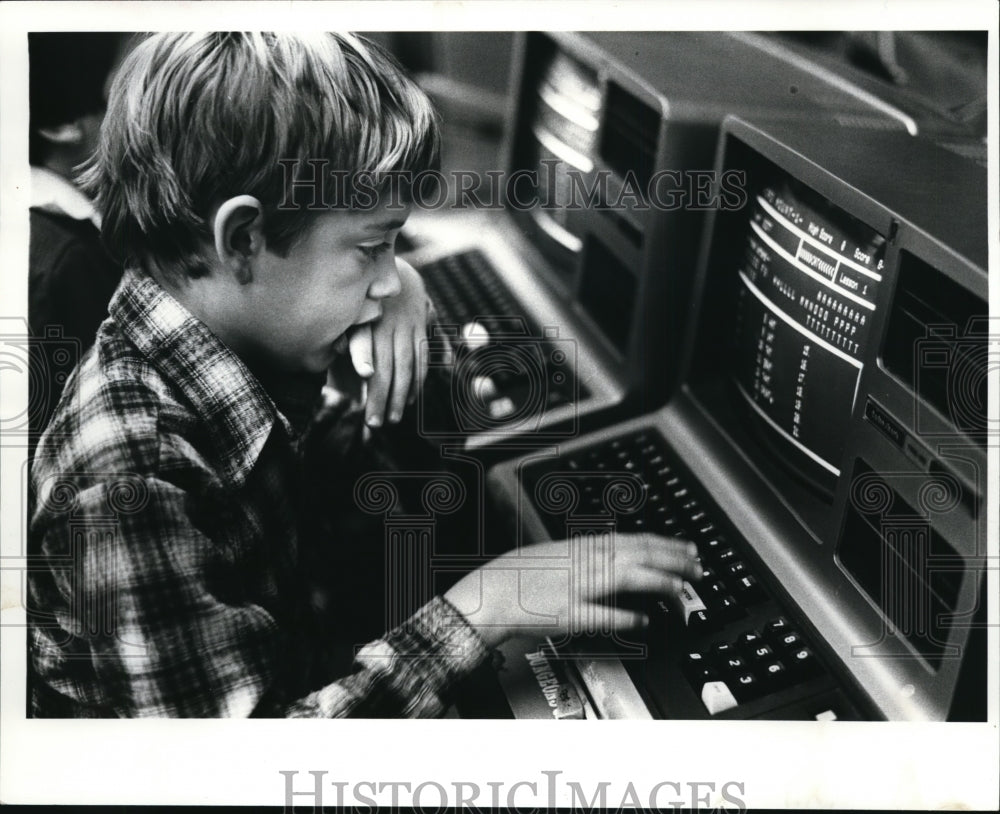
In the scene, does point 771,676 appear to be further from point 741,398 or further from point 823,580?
point 741,398

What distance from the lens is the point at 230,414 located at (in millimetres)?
861

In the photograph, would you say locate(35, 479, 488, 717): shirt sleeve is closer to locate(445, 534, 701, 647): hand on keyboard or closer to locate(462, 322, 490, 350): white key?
locate(445, 534, 701, 647): hand on keyboard

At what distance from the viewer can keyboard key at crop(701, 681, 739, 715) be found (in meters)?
0.76

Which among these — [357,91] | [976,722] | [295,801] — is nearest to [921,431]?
[976,722]

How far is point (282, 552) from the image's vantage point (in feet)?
2.98

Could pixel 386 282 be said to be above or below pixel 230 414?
above

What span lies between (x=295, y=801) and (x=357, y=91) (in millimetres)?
685

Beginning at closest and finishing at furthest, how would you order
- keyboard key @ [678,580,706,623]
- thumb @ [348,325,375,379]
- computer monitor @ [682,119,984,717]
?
computer monitor @ [682,119,984,717] → keyboard key @ [678,580,706,623] → thumb @ [348,325,375,379]

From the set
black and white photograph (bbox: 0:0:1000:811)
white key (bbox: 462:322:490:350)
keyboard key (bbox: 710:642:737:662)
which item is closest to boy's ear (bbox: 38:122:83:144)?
black and white photograph (bbox: 0:0:1000:811)

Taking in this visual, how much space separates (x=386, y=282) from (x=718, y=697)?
47 cm

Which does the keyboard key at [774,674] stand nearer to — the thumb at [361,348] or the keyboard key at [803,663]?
the keyboard key at [803,663]

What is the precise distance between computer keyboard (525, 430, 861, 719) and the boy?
29mm

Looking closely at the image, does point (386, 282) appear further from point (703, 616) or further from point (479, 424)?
point (703, 616)

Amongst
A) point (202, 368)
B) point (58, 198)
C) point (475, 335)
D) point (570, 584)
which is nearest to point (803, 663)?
point (570, 584)
